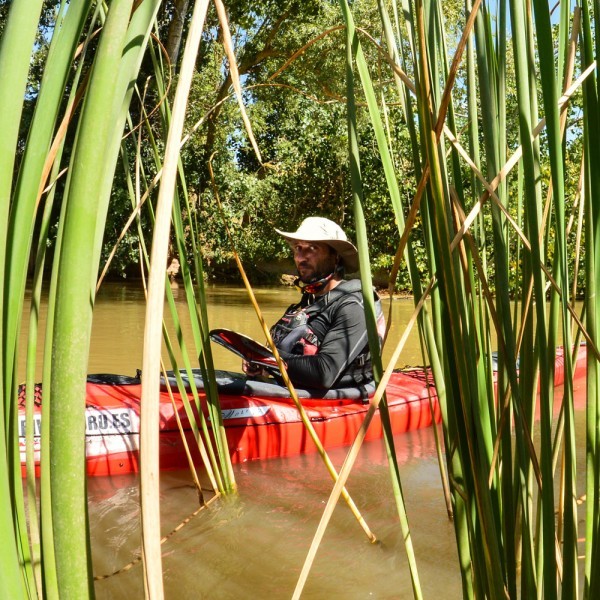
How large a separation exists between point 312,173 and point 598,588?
43.5ft

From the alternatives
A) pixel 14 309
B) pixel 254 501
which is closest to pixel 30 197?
pixel 14 309

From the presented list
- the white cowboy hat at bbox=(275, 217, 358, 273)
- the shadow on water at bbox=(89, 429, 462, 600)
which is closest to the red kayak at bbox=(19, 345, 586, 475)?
the shadow on water at bbox=(89, 429, 462, 600)

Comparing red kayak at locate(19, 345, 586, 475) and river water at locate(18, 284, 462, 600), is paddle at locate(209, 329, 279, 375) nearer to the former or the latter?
red kayak at locate(19, 345, 586, 475)

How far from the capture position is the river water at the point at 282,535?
2.07m

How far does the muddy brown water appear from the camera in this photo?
2064 millimetres

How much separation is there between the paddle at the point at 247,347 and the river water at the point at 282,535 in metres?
0.47

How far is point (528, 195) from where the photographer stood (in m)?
0.79

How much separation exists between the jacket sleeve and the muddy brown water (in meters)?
0.38

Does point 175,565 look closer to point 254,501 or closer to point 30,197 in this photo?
point 254,501

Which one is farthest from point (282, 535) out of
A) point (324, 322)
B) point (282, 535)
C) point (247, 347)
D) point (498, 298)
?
point (498, 298)

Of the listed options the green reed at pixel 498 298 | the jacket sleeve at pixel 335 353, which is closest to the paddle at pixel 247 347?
the jacket sleeve at pixel 335 353

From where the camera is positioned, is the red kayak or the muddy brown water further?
the red kayak

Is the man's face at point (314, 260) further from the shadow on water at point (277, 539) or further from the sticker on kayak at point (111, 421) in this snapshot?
the sticker on kayak at point (111, 421)

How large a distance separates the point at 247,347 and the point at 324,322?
0.48 m
